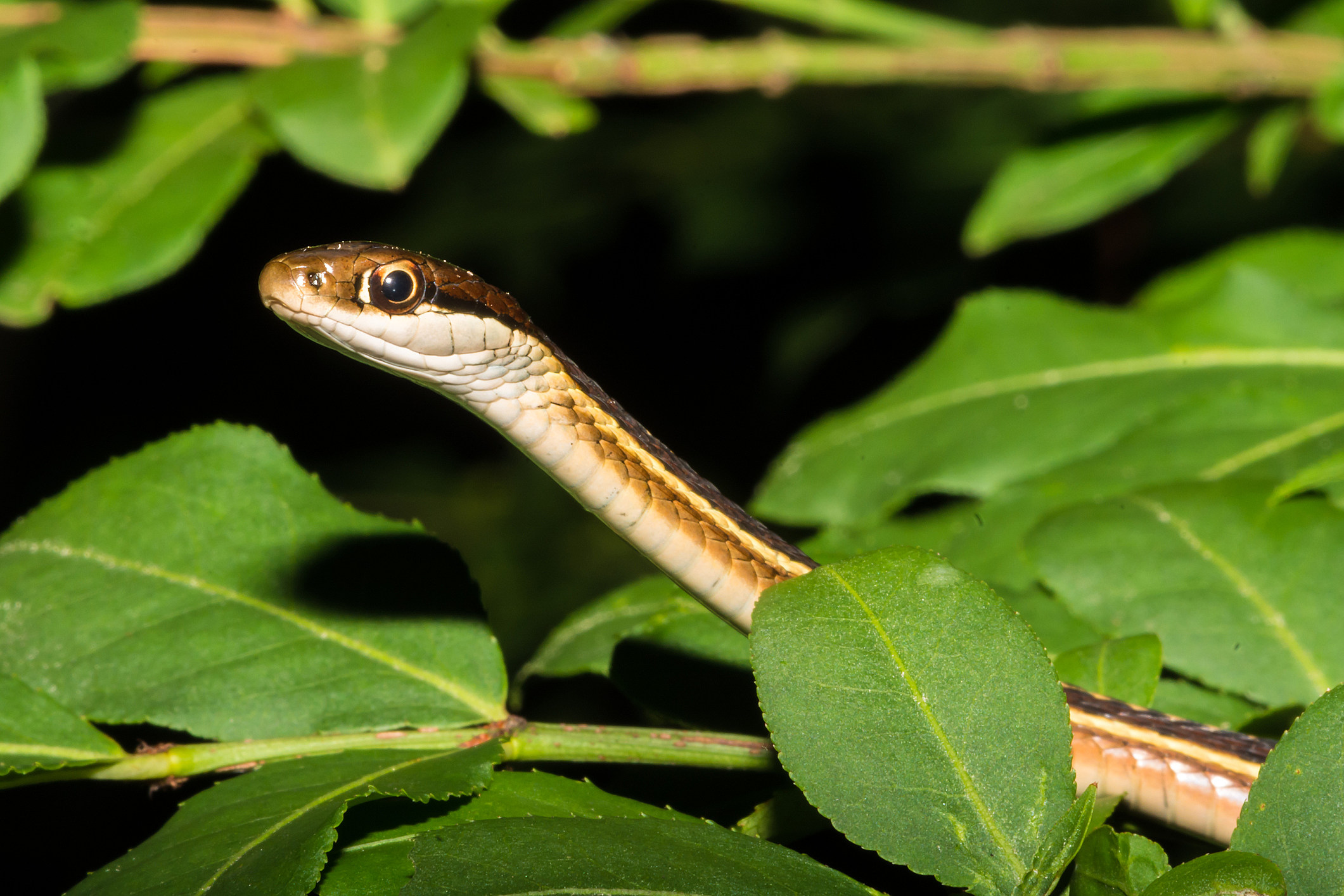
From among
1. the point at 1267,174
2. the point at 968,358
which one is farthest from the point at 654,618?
the point at 1267,174

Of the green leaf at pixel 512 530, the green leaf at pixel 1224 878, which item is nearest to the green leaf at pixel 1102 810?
the green leaf at pixel 1224 878

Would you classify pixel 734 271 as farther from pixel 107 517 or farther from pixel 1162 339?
pixel 107 517

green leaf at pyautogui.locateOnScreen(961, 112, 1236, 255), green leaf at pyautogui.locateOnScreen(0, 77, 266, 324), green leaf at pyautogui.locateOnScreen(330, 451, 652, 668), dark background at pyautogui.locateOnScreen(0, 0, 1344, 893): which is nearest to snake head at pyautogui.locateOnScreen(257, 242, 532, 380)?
green leaf at pyautogui.locateOnScreen(0, 77, 266, 324)

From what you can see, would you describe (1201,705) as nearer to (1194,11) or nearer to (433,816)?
(433,816)

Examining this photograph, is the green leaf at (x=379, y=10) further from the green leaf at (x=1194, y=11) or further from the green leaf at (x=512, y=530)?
the green leaf at (x=512, y=530)

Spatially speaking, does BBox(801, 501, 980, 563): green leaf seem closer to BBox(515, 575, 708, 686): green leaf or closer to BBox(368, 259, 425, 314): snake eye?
BBox(515, 575, 708, 686): green leaf

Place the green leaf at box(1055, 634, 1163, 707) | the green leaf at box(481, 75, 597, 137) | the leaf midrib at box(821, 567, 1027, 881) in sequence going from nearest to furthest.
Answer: the leaf midrib at box(821, 567, 1027, 881), the green leaf at box(1055, 634, 1163, 707), the green leaf at box(481, 75, 597, 137)
